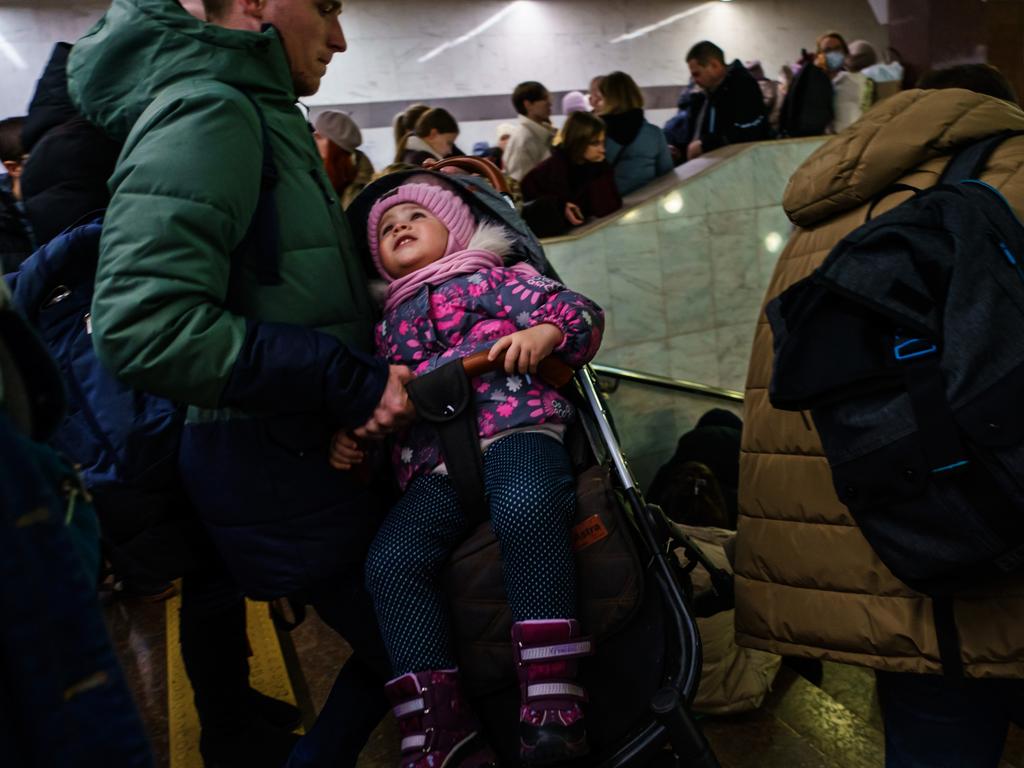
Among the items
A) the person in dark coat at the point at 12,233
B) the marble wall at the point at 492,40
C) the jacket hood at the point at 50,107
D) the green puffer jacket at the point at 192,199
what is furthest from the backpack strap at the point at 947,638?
the marble wall at the point at 492,40

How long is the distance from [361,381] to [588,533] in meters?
0.53

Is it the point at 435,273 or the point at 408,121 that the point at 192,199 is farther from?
the point at 408,121

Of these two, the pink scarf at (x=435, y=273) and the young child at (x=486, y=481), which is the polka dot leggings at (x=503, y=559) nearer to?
the young child at (x=486, y=481)

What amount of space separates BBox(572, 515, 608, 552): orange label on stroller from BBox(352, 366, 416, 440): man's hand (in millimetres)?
394

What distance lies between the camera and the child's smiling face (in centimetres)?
194

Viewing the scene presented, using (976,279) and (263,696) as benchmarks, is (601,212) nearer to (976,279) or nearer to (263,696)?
(263,696)

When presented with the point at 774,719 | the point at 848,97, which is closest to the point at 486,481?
the point at 774,719

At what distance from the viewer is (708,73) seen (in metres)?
6.95

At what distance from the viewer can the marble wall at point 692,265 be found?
6.26 metres

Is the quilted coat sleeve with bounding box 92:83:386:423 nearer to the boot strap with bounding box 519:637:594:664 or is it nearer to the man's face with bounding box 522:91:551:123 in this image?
the boot strap with bounding box 519:637:594:664

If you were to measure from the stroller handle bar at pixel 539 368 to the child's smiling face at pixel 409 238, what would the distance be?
0.34m

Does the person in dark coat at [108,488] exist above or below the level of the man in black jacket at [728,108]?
above

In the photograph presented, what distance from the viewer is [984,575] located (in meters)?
1.39

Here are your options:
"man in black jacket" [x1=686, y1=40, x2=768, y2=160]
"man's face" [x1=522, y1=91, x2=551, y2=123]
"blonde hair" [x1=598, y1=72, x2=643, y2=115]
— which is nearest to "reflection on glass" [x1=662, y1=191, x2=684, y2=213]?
"blonde hair" [x1=598, y1=72, x2=643, y2=115]
